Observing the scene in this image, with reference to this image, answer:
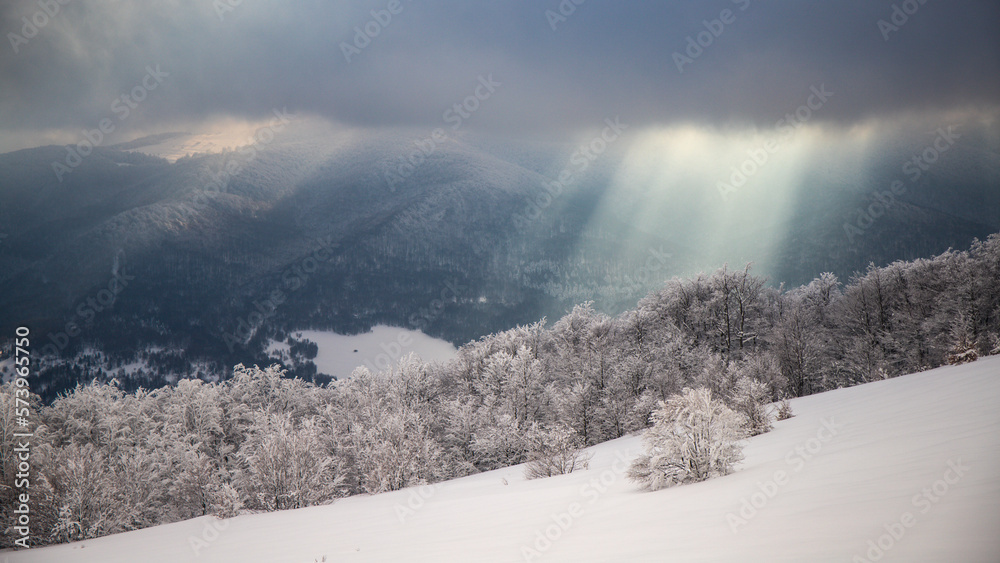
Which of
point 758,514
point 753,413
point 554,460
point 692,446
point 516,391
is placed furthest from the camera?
point 516,391

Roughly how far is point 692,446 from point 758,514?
3.45 meters

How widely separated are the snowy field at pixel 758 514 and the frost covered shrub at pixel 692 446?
17.7 inches

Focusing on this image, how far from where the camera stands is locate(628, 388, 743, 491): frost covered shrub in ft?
28.1

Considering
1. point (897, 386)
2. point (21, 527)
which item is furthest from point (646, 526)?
point (21, 527)

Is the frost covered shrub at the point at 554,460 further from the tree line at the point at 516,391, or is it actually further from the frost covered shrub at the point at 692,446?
the tree line at the point at 516,391

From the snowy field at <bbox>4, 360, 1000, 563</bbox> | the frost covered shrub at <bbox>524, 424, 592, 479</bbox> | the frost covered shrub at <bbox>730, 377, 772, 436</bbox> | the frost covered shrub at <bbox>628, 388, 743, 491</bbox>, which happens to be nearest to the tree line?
the frost covered shrub at <bbox>730, 377, 772, 436</bbox>

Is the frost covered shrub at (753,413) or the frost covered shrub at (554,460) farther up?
the frost covered shrub at (753,413)

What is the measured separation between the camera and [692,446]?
8742mm

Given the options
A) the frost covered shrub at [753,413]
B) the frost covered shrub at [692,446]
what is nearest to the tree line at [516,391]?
the frost covered shrub at [753,413]

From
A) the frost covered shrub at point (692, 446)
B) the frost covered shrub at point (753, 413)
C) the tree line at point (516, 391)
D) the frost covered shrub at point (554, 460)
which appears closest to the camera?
the frost covered shrub at point (692, 446)

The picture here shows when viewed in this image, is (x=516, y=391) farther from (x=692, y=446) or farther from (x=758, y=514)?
(x=758, y=514)

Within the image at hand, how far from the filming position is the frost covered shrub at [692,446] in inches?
338

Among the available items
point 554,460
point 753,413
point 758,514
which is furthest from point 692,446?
point 554,460

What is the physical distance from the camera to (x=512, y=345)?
160 ft
